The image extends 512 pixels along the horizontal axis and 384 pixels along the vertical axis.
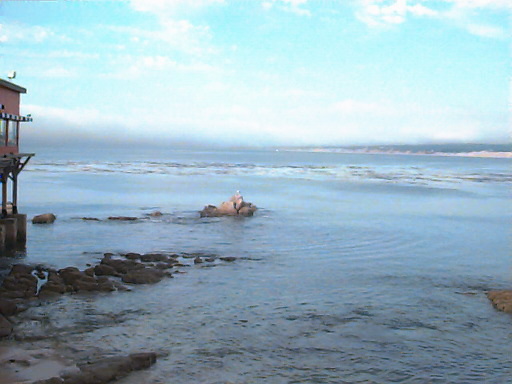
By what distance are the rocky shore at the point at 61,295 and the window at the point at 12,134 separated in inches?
288

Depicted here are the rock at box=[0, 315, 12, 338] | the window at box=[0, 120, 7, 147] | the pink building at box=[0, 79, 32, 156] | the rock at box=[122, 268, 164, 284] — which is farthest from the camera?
the window at box=[0, 120, 7, 147]

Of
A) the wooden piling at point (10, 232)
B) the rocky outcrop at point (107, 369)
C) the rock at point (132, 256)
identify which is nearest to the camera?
the rocky outcrop at point (107, 369)

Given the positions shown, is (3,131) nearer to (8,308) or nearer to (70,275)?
(70,275)

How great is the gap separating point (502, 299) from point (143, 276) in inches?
519

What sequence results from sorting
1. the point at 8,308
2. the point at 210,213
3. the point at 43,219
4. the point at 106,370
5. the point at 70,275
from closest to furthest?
the point at 106,370, the point at 8,308, the point at 70,275, the point at 43,219, the point at 210,213

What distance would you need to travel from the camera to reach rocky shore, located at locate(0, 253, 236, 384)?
12820 mm

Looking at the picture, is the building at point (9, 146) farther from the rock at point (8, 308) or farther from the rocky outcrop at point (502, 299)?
the rocky outcrop at point (502, 299)

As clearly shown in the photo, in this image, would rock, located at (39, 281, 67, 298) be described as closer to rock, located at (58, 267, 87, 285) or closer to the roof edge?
rock, located at (58, 267, 87, 285)

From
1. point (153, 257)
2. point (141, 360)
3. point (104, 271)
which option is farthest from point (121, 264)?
point (141, 360)

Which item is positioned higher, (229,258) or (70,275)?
(70,275)

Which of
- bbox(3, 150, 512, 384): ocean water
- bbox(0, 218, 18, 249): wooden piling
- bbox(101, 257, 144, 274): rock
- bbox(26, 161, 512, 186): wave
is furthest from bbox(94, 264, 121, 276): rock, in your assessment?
bbox(26, 161, 512, 186): wave

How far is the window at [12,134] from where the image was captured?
2695 centimetres

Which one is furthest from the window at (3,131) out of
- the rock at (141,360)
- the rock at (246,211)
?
the rock at (246,211)

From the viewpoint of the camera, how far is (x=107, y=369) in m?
13.0
